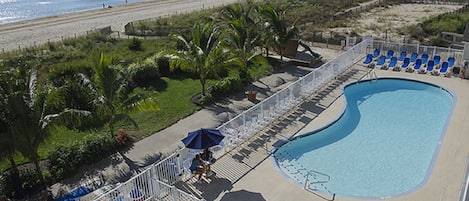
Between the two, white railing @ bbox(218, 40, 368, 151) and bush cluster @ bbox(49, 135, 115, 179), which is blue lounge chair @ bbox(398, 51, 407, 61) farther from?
bush cluster @ bbox(49, 135, 115, 179)

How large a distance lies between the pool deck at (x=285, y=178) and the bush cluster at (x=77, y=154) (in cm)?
392

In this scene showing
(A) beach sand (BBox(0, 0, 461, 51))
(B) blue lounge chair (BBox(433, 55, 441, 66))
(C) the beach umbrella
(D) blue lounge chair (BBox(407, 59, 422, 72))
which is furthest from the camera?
(A) beach sand (BBox(0, 0, 461, 51))

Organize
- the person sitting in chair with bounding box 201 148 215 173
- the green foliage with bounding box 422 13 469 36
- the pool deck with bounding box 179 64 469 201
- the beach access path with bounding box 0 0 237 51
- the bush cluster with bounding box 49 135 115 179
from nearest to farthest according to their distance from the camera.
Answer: the pool deck with bounding box 179 64 469 201 < the person sitting in chair with bounding box 201 148 215 173 < the bush cluster with bounding box 49 135 115 179 < the green foliage with bounding box 422 13 469 36 < the beach access path with bounding box 0 0 237 51

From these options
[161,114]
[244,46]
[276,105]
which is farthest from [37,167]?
[244,46]

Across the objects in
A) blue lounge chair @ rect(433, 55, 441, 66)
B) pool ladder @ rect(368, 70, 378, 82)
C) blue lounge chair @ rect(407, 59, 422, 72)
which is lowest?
pool ladder @ rect(368, 70, 378, 82)

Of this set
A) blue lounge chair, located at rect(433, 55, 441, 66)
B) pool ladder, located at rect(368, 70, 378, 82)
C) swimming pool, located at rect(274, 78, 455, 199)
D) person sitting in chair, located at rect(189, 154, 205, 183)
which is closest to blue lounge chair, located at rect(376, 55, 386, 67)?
pool ladder, located at rect(368, 70, 378, 82)

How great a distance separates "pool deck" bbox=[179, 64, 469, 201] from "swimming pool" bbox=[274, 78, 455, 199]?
38 centimetres

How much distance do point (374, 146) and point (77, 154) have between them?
37.4 feet

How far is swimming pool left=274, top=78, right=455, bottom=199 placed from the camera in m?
12.9

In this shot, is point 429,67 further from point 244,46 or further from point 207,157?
point 207,157

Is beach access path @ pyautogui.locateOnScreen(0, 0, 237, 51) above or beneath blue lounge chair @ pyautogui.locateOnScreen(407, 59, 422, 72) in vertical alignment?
above

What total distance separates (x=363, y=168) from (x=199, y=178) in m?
5.94

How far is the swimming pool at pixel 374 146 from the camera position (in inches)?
507

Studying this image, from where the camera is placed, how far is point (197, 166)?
1249 centimetres
